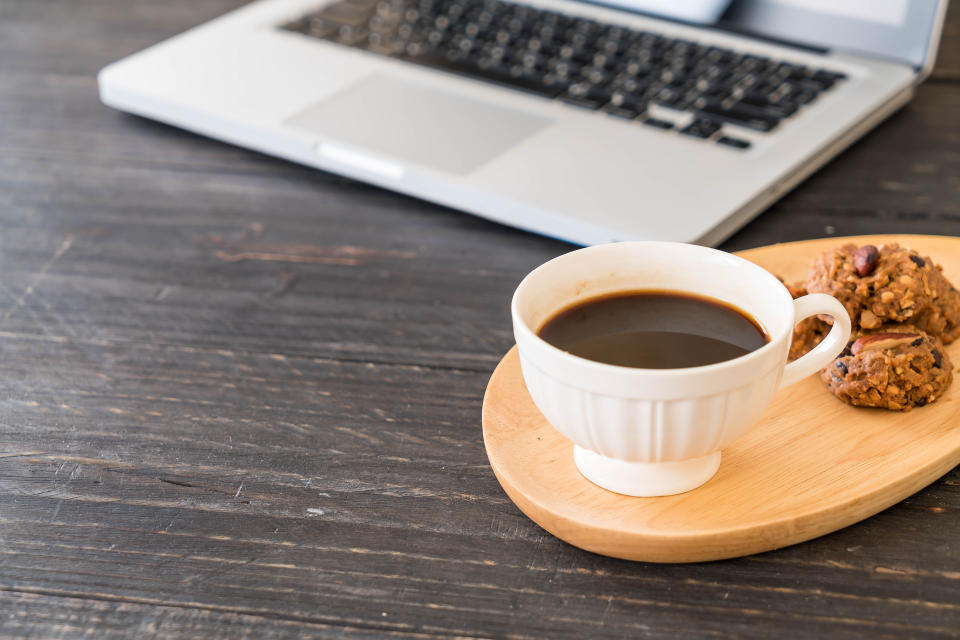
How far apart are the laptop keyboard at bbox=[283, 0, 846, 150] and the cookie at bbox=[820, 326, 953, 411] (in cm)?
32

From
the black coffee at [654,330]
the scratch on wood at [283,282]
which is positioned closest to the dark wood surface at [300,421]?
the scratch on wood at [283,282]

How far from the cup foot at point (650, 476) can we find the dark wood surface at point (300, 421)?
1.7 inches

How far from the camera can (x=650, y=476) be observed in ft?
1.82

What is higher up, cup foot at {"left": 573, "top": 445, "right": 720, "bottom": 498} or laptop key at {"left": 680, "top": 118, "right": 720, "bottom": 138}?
laptop key at {"left": 680, "top": 118, "right": 720, "bottom": 138}

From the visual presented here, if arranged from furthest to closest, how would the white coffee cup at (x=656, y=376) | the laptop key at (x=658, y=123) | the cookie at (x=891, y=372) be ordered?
the laptop key at (x=658, y=123), the cookie at (x=891, y=372), the white coffee cup at (x=656, y=376)

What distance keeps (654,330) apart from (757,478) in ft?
0.34

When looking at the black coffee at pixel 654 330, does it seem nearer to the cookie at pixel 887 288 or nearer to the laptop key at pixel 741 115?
the cookie at pixel 887 288

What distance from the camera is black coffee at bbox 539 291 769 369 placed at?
1.80 ft

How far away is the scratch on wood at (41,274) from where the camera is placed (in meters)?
0.82

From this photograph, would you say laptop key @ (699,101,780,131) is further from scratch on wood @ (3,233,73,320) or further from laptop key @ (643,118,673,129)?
scratch on wood @ (3,233,73,320)

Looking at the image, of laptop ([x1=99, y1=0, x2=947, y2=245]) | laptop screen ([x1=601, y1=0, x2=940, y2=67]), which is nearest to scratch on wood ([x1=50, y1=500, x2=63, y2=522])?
laptop ([x1=99, y1=0, x2=947, y2=245])

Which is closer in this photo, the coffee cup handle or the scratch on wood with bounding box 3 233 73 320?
the coffee cup handle

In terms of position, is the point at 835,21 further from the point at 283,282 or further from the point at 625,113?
the point at 283,282

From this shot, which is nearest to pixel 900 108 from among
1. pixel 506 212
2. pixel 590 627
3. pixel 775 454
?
pixel 506 212
